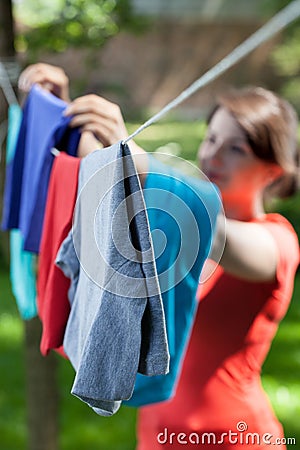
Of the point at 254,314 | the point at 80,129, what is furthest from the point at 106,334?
the point at 254,314

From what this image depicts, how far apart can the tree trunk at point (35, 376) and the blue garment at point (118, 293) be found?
1.31 m

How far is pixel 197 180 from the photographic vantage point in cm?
112

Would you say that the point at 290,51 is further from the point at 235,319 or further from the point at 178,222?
the point at 178,222

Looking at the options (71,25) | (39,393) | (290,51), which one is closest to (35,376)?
(39,393)

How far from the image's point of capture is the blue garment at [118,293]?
102cm

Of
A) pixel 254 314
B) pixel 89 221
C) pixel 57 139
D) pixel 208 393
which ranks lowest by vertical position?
pixel 208 393

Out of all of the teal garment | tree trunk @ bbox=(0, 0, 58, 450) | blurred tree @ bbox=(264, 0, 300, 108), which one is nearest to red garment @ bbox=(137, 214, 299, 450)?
the teal garment

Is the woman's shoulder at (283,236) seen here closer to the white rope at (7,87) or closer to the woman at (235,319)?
the woman at (235,319)

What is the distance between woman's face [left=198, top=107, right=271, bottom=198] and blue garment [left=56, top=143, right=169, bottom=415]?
51 cm

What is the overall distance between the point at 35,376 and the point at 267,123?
121cm

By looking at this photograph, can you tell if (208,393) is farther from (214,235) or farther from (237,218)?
(214,235)

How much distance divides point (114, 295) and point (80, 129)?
1.32 feet

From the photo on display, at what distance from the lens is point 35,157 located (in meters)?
1.65

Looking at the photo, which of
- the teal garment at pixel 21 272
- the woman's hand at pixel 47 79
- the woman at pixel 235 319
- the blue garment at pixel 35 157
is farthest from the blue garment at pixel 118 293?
the teal garment at pixel 21 272
